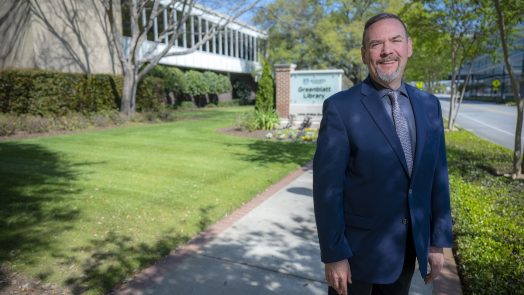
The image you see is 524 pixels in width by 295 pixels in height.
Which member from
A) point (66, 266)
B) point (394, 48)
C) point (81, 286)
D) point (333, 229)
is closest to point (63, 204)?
point (66, 266)

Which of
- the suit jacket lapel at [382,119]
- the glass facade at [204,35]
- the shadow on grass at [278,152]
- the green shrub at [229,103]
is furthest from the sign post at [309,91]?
the green shrub at [229,103]

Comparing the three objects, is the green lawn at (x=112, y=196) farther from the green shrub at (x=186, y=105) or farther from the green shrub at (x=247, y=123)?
the green shrub at (x=186, y=105)

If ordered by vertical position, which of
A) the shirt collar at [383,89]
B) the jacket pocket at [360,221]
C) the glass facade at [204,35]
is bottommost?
the jacket pocket at [360,221]

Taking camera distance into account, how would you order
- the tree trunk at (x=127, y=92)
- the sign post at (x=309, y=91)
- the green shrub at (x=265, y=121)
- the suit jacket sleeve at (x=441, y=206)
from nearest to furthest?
the suit jacket sleeve at (x=441, y=206) < the green shrub at (x=265, y=121) < the sign post at (x=309, y=91) < the tree trunk at (x=127, y=92)

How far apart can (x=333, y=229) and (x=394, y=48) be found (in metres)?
0.90

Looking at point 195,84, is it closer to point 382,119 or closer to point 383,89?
point 383,89

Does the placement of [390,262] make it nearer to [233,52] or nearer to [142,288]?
[142,288]

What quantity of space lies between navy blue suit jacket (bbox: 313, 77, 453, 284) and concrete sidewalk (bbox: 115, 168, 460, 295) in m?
1.61

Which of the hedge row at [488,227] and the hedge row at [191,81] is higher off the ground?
the hedge row at [191,81]

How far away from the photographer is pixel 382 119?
5.91 ft

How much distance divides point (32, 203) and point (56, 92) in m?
10.7

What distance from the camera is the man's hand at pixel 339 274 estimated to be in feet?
5.99

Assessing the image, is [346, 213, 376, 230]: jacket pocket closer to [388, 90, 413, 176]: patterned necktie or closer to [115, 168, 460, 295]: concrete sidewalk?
[388, 90, 413, 176]: patterned necktie

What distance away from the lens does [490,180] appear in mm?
6785
